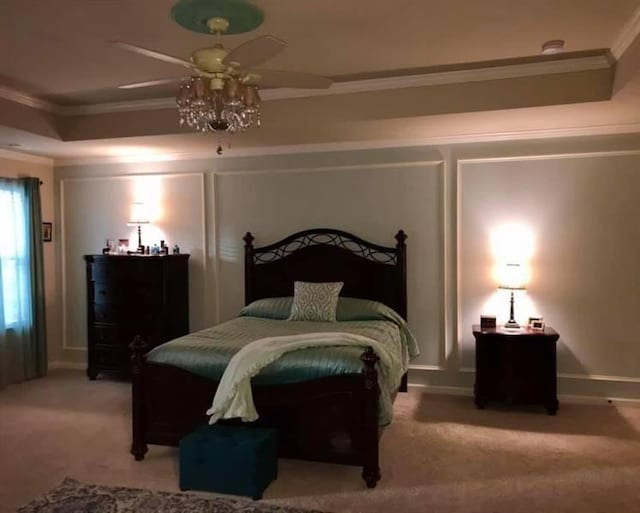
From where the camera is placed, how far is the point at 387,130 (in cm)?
440

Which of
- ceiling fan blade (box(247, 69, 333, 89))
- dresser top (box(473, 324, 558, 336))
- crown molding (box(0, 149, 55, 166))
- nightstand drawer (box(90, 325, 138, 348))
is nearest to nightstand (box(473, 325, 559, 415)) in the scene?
dresser top (box(473, 324, 558, 336))

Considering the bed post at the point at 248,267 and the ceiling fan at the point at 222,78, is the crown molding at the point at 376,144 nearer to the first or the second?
the bed post at the point at 248,267

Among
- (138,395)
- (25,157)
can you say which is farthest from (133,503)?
(25,157)

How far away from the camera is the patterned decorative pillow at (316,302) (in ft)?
14.8

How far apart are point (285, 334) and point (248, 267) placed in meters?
1.54

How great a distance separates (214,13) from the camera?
2.60 metres

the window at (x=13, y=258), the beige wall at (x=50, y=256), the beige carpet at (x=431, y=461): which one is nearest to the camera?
the beige carpet at (x=431, y=461)

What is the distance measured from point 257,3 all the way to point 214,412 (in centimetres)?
225

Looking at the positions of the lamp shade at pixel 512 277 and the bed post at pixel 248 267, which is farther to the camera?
the bed post at pixel 248 267

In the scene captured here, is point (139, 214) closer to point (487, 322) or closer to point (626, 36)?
point (487, 322)

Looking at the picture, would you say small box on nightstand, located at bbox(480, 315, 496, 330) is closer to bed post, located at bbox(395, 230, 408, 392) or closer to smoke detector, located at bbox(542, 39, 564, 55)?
bed post, located at bbox(395, 230, 408, 392)

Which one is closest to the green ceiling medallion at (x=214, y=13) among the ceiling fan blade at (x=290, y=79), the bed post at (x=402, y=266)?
the ceiling fan blade at (x=290, y=79)

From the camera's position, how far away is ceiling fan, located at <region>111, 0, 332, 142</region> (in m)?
2.45

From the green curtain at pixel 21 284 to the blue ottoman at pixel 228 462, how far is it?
317cm
